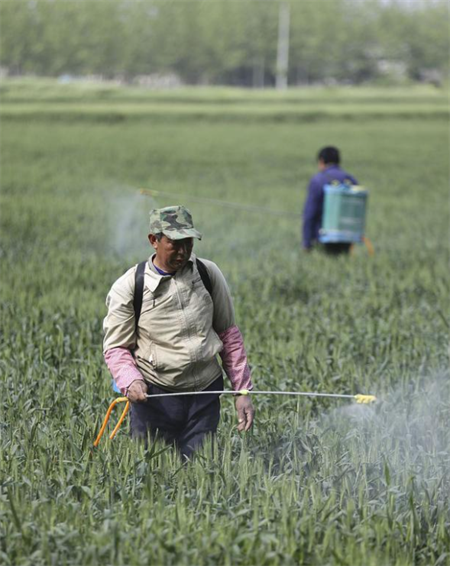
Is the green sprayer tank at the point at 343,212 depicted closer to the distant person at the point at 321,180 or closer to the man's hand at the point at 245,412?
the distant person at the point at 321,180

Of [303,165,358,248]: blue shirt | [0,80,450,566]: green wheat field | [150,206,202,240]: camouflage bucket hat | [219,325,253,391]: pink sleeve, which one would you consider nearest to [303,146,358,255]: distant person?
[303,165,358,248]: blue shirt

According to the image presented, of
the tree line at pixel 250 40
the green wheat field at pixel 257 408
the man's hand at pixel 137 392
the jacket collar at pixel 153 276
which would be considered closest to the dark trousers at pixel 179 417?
the green wheat field at pixel 257 408

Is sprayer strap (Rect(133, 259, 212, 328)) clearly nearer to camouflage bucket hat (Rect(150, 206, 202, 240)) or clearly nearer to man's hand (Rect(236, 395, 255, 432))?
camouflage bucket hat (Rect(150, 206, 202, 240))

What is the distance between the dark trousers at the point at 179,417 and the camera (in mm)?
4527

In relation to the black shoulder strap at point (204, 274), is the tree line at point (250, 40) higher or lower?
higher

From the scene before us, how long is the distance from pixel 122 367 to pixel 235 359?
0.53 m

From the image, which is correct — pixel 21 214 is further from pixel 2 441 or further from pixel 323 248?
pixel 2 441

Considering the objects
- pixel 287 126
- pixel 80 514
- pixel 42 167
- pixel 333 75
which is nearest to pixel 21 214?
pixel 42 167

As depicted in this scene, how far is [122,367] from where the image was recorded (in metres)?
4.36

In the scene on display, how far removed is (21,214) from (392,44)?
339 ft

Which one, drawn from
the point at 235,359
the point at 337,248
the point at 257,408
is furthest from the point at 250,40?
the point at 235,359

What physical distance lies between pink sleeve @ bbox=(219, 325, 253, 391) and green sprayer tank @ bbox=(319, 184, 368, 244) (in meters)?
6.49

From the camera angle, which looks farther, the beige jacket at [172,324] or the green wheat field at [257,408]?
the beige jacket at [172,324]

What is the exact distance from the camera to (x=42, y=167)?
24516mm
